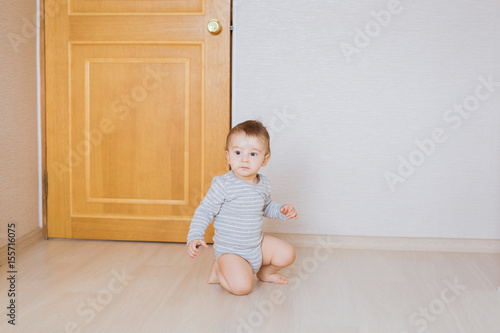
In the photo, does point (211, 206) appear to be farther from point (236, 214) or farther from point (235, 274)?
point (235, 274)

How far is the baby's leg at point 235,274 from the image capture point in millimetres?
1593

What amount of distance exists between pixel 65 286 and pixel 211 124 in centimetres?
93

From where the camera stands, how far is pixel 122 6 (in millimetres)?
2172

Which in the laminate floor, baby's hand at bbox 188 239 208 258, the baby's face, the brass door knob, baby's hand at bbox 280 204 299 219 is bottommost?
the laminate floor

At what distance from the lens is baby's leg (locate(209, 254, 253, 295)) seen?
62.7 inches

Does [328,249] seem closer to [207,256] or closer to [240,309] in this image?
[207,256]

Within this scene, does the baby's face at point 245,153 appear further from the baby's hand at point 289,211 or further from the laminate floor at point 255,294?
the laminate floor at point 255,294

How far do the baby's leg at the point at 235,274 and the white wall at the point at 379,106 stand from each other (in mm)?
638

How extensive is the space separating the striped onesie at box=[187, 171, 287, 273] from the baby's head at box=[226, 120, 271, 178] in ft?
0.20

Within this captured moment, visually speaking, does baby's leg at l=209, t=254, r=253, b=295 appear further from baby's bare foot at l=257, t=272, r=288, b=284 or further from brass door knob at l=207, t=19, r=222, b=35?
brass door knob at l=207, t=19, r=222, b=35

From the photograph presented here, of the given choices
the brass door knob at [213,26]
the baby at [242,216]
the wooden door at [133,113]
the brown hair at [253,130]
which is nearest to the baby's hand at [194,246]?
the baby at [242,216]

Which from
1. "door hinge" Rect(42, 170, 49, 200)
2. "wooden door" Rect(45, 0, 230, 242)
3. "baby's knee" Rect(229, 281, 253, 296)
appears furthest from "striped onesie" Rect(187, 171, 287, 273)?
"door hinge" Rect(42, 170, 49, 200)

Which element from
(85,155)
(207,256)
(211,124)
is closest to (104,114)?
(85,155)

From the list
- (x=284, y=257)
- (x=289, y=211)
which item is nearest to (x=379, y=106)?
(x=289, y=211)
